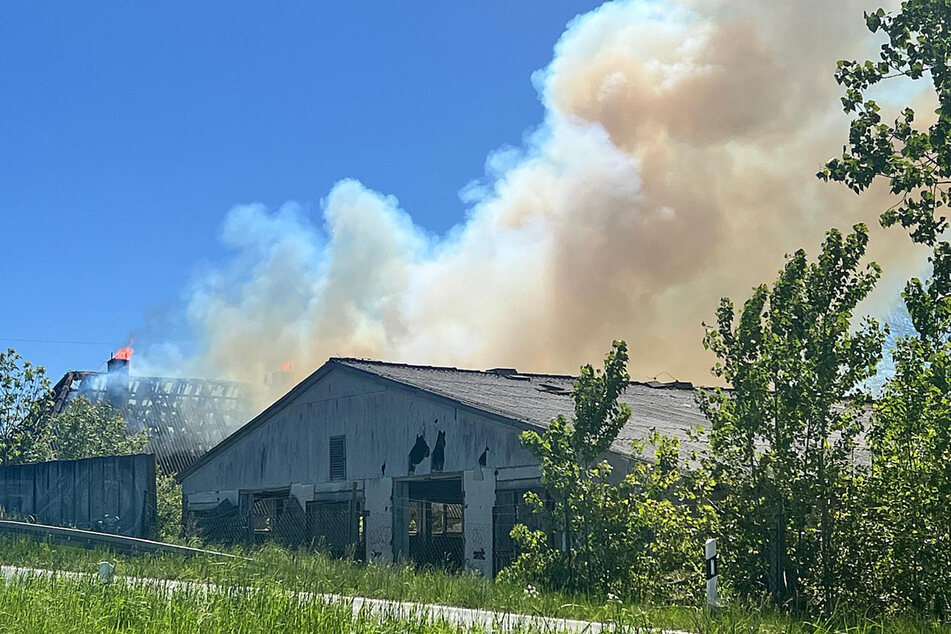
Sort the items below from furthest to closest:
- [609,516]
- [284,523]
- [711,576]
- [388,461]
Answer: [284,523], [388,461], [609,516], [711,576]

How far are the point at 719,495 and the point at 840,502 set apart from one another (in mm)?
6306

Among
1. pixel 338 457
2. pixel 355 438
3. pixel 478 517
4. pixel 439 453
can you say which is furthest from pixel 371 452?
pixel 478 517

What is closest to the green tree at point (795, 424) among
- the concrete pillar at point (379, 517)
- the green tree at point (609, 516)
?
the green tree at point (609, 516)

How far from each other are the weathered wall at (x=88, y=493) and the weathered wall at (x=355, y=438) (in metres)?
2.29

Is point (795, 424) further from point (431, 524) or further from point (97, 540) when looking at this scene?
point (431, 524)

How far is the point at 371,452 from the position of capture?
27703 millimetres

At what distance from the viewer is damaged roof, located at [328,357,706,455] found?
25.0m

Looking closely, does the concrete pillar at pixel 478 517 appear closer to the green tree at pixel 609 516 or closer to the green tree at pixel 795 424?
the green tree at pixel 609 516

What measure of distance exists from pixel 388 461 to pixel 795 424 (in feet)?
46.2

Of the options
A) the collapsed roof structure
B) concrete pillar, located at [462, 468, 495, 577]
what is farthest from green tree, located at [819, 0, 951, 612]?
the collapsed roof structure

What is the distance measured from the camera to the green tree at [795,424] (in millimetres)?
14789

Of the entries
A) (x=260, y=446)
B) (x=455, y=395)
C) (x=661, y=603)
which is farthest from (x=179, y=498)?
(x=661, y=603)

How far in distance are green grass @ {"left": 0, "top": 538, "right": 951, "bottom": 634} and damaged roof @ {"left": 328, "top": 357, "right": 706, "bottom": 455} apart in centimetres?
599

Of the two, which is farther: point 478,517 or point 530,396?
point 530,396
